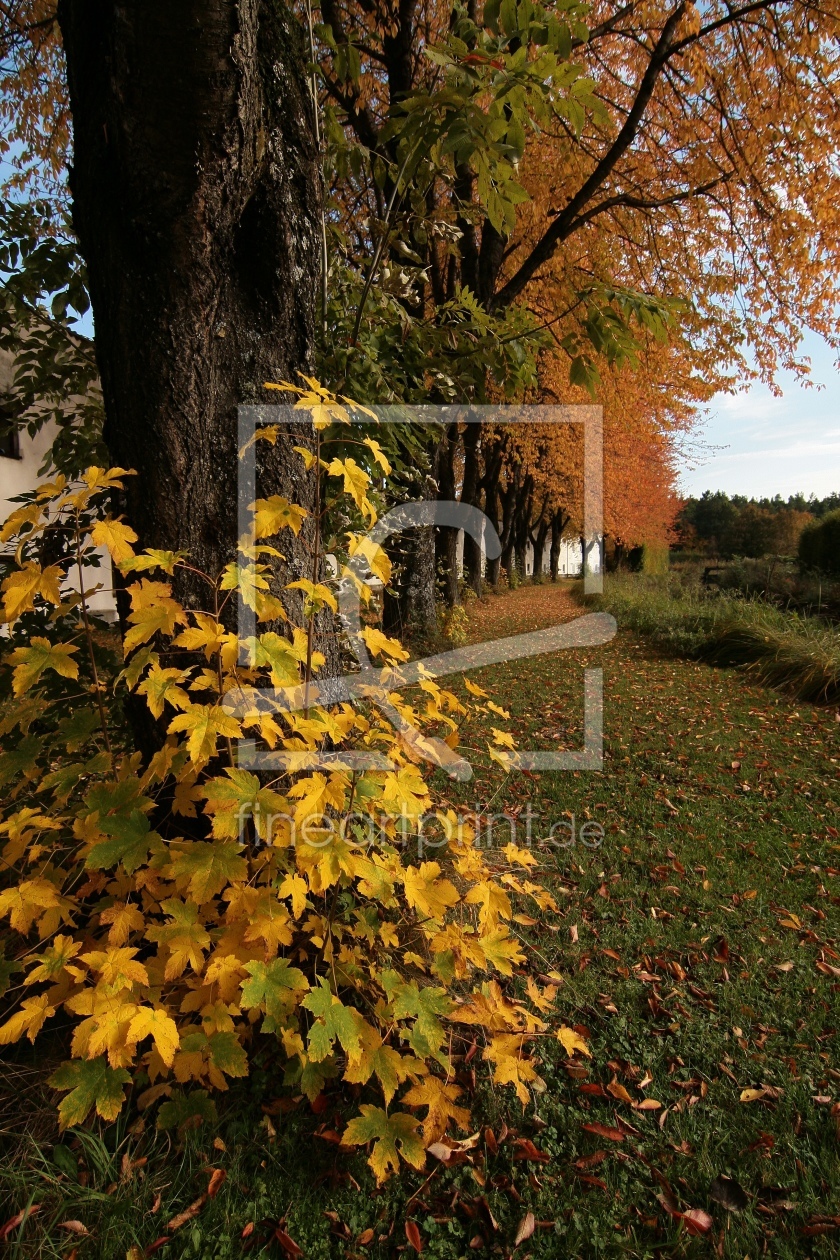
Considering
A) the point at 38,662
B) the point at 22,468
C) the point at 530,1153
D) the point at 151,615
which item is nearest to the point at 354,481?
the point at 151,615

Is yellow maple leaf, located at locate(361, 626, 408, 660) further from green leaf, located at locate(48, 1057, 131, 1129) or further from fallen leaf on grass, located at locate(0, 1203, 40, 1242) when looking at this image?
fallen leaf on grass, located at locate(0, 1203, 40, 1242)

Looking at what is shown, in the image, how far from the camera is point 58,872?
1.61m

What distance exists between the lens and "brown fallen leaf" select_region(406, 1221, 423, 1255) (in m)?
1.48

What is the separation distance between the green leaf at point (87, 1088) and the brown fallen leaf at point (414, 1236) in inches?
30.9

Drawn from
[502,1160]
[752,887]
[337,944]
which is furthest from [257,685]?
[752,887]

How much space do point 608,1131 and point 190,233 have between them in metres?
2.91

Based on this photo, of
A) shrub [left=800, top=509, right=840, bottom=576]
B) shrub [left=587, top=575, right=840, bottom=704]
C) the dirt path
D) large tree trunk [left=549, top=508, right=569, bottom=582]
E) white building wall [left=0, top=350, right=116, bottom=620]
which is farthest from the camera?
large tree trunk [left=549, top=508, right=569, bottom=582]

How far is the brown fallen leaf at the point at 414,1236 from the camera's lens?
1481 mm

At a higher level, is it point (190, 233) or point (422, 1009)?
point (190, 233)

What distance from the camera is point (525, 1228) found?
153 cm

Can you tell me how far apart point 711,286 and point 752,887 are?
325 inches

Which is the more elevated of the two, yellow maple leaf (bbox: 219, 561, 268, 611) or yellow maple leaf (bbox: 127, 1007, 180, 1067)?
yellow maple leaf (bbox: 219, 561, 268, 611)

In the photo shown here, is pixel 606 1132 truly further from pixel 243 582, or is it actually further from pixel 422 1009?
pixel 243 582

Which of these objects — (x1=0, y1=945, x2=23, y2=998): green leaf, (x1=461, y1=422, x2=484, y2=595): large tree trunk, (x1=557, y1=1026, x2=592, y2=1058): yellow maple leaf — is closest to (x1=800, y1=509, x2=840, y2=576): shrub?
(x1=461, y1=422, x2=484, y2=595): large tree trunk
